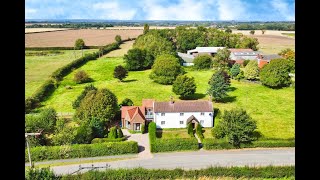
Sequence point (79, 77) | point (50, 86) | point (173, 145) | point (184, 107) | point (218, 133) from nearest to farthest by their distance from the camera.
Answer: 1. point (173, 145)
2. point (218, 133)
3. point (184, 107)
4. point (50, 86)
5. point (79, 77)

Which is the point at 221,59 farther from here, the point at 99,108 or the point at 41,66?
the point at 99,108

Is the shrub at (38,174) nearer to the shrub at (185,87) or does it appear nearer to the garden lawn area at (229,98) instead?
the garden lawn area at (229,98)

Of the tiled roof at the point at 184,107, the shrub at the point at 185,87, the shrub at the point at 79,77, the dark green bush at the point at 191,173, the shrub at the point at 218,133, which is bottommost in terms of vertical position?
the dark green bush at the point at 191,173

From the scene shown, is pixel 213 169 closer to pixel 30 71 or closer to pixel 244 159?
pixel 244 159

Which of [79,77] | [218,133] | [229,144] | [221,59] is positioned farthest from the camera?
[221,59]

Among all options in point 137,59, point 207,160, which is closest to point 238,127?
point 207,160

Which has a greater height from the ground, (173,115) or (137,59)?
(137,59)

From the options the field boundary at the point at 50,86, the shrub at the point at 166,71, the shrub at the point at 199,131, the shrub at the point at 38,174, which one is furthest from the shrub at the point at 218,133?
the shrub at the point at 166,71
